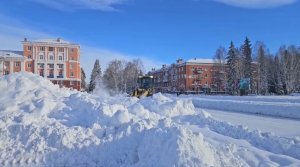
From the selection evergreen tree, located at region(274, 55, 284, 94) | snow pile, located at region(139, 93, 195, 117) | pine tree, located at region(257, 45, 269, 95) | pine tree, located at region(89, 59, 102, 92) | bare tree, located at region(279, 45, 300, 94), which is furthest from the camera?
pine tree, located at region(89, 59, 102, 92)

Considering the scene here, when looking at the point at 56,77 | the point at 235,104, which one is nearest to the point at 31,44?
the point at 56,77

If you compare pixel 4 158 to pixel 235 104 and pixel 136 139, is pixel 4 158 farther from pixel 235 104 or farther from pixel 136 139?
pixel 235 104

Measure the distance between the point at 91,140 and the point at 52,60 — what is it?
195 feet

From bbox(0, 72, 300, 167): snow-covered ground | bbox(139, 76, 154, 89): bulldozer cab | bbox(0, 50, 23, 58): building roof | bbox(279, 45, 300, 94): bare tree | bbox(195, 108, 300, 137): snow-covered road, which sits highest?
bbox(0, 50, 23, 58): building roof

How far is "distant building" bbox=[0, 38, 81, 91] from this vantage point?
58125 millimetres

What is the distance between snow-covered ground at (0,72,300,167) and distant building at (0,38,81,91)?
54.6 meters

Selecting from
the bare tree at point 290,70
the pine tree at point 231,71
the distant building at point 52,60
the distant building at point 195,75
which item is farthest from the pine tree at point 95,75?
the bare tree at point 290,70

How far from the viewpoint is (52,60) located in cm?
5972

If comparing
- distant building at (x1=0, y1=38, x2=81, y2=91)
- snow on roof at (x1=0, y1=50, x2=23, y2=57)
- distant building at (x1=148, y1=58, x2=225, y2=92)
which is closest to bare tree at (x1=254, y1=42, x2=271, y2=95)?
distant building at (x1=148, y1=58, x2=225, y2=92)

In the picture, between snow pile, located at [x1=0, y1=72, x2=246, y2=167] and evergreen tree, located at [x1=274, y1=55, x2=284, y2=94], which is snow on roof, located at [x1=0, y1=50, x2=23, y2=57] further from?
evergreen tree, located at [x1=274, y1=55, x2=284, y2=94]

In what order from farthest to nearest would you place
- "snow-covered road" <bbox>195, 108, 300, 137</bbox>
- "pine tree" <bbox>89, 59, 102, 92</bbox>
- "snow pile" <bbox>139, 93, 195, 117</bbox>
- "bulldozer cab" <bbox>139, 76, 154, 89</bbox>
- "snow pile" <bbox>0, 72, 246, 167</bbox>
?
"pine tree" <bbox>89, 59, 102, 92</bbox> < "bulldozer cab" <bbox>139, 76, 154, 89</bbox> < "snow pile" <bbox>139, 93, 195, 117</bbox> < "snow-covered road" <bbox>195, 108, 300, 137</bbox> < "snow pile" <bbox>0, 72, 246, 167</bbox>

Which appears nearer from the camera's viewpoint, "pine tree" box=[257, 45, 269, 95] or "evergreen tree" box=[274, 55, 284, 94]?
"evergreen tree" box=[274, 55, 284, 94]

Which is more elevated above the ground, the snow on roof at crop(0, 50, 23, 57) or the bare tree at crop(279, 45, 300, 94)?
the snow on roof at crop(0, 50, 23, 57)

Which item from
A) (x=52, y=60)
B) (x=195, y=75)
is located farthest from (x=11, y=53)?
(x=195, y=75)
